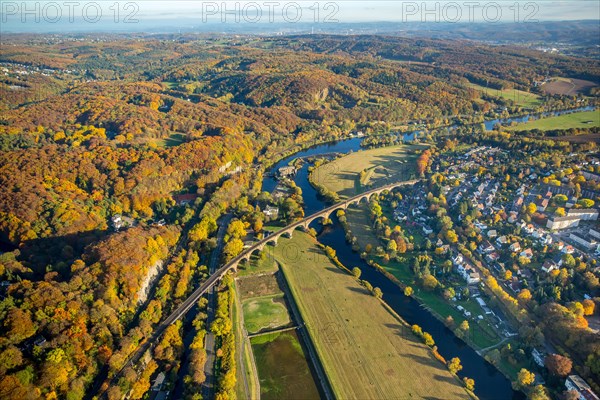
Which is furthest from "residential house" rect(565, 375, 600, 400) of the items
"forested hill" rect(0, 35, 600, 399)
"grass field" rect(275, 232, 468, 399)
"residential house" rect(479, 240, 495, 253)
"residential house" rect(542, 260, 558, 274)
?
"forested hill" rect(0, 35, 600, 399)

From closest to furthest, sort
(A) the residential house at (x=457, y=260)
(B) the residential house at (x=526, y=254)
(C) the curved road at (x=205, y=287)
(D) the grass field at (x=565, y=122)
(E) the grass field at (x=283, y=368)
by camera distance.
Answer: (E) the grass field at (x=283, y=368)
(C) the curved road at (x=205, y=287)
(A) the residential house at (x=457, y=260)
(B) the residential house at (x=526, y=254)
(D) the grass field at (x=565, y=122)

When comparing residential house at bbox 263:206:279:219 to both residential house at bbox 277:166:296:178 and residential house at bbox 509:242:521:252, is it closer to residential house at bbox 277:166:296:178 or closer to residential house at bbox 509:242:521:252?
residential house at bbox 277:166:296:178

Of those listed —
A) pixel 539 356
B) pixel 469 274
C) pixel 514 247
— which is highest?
pixel 514 247

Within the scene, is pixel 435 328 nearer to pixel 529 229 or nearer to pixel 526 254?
pixel 526 254

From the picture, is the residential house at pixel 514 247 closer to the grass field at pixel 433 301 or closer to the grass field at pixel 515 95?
the grass field at pixel 433 301

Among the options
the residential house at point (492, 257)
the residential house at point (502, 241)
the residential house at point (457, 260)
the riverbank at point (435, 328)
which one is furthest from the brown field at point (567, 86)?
the riverbank at point (435, 328)

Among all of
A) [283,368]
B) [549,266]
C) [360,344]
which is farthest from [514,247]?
[283,368]
